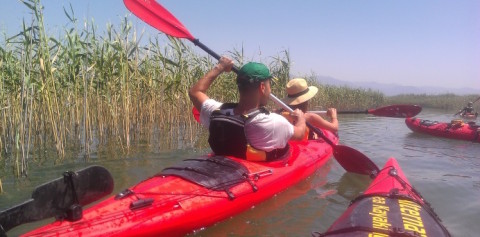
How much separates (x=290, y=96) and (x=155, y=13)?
7.39ft

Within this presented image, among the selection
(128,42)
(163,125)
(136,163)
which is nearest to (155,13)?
(128,42)

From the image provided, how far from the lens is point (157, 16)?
4965mm

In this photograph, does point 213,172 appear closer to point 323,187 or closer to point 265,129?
point 265,129

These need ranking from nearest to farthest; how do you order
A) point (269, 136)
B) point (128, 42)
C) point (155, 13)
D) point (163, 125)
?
point (269, 136) < point (155, 13) < point (128, 42) < point (163, 125)

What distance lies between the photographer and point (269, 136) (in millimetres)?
3457

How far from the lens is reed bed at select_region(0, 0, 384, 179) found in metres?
5.01

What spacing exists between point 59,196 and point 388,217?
2037mm

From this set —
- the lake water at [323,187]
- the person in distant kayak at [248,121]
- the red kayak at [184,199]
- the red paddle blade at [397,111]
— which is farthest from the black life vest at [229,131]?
the red paddle blade at [397,111]

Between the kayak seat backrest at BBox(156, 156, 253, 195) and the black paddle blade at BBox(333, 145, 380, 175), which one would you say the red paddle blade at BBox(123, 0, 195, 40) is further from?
the black paddle blade at BBox(333, 145, 380, 175)

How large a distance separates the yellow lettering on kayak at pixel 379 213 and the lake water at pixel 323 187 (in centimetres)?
79

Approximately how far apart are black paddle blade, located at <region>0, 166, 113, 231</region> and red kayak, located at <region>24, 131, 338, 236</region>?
101mm

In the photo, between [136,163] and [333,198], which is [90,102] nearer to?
[136,163]

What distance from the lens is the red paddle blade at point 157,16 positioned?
4.87m

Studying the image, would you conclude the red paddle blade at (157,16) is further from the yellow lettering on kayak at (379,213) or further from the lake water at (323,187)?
the yellow lettering on kayak at (379,213)
